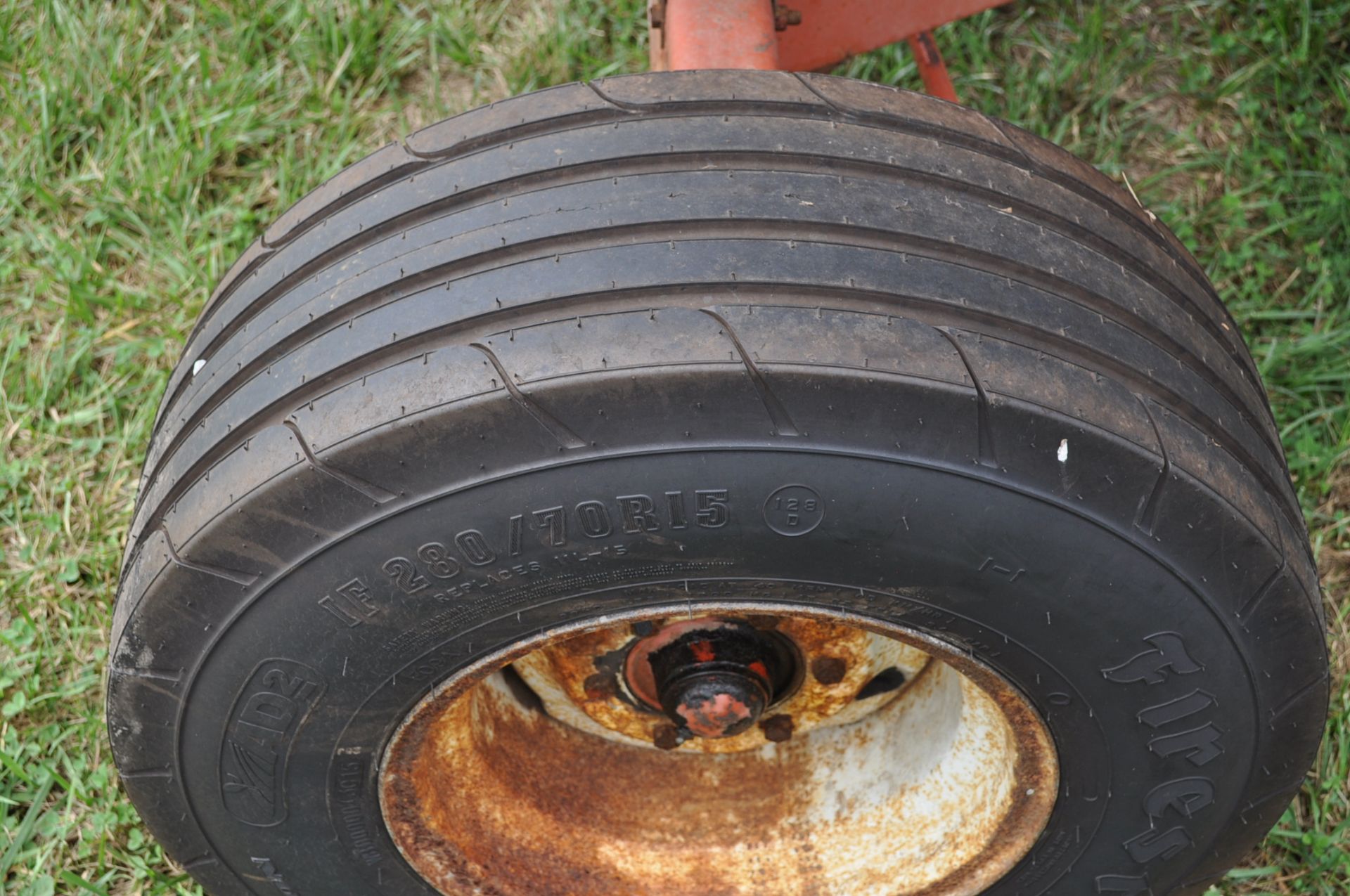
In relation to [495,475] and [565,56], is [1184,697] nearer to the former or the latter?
[495,475]

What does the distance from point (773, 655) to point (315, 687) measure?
0.70m

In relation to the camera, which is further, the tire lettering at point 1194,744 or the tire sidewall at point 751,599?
the tire lettering at point 1194,744

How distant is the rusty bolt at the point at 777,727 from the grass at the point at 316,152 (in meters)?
1.26

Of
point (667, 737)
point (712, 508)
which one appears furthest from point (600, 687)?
point (712, 508)

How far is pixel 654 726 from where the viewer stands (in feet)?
7.04

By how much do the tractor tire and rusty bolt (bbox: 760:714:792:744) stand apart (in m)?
0.48

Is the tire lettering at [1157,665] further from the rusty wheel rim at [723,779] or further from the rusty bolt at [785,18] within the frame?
the rusty bolt at [785,18]

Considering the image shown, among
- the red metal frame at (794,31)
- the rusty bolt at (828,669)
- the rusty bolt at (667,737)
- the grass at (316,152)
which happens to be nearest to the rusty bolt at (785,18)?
the red metal frame at (794,31)

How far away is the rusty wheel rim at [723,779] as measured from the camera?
1925mm

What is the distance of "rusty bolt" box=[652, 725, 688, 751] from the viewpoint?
2.14m

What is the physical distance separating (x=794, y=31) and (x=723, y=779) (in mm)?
1452

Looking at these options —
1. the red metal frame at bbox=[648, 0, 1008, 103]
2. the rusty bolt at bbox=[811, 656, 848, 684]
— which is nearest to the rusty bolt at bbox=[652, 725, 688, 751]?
the rusty bolt at bbox=[811, 656, 848, 684]

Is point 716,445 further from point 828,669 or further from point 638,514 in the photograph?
point 828,669

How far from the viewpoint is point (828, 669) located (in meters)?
2.04
